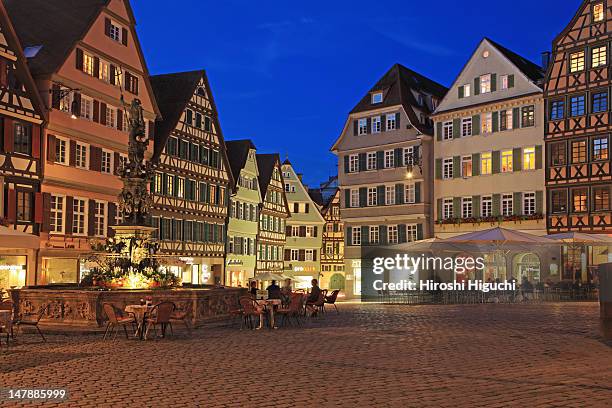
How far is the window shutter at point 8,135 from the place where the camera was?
30.9 metres

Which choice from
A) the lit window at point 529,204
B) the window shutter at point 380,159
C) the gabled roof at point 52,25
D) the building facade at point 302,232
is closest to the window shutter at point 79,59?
the gabled roof at point 52,25

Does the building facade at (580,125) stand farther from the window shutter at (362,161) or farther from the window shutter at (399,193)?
the window shutter at (362,161)

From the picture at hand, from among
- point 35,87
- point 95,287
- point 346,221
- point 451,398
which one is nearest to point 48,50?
point 35,87

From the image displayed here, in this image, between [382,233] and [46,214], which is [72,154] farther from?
[382,233]

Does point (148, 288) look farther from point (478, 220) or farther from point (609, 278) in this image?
point (478, 220)

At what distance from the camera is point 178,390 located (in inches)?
396

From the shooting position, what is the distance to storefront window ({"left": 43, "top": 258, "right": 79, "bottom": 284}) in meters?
33.8

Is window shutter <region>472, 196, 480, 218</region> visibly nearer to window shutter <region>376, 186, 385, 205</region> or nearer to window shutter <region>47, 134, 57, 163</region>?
window shutter <region>376, 186, 385, 205</region>

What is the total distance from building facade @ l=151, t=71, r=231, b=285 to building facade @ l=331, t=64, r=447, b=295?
8.25 meters

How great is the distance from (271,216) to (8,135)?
103ft

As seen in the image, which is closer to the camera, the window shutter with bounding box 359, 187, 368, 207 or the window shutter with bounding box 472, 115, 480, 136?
the window shutter with bounding box 472, 115, 480, 136

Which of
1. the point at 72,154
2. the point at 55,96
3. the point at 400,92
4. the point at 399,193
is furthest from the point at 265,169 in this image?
the point at 55,96

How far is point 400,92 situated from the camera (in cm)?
4909

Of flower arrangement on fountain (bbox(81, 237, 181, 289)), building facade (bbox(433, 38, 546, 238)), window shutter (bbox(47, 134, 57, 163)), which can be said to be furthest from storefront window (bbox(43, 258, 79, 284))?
building facade (bbox(433, 38, 546, 238))
